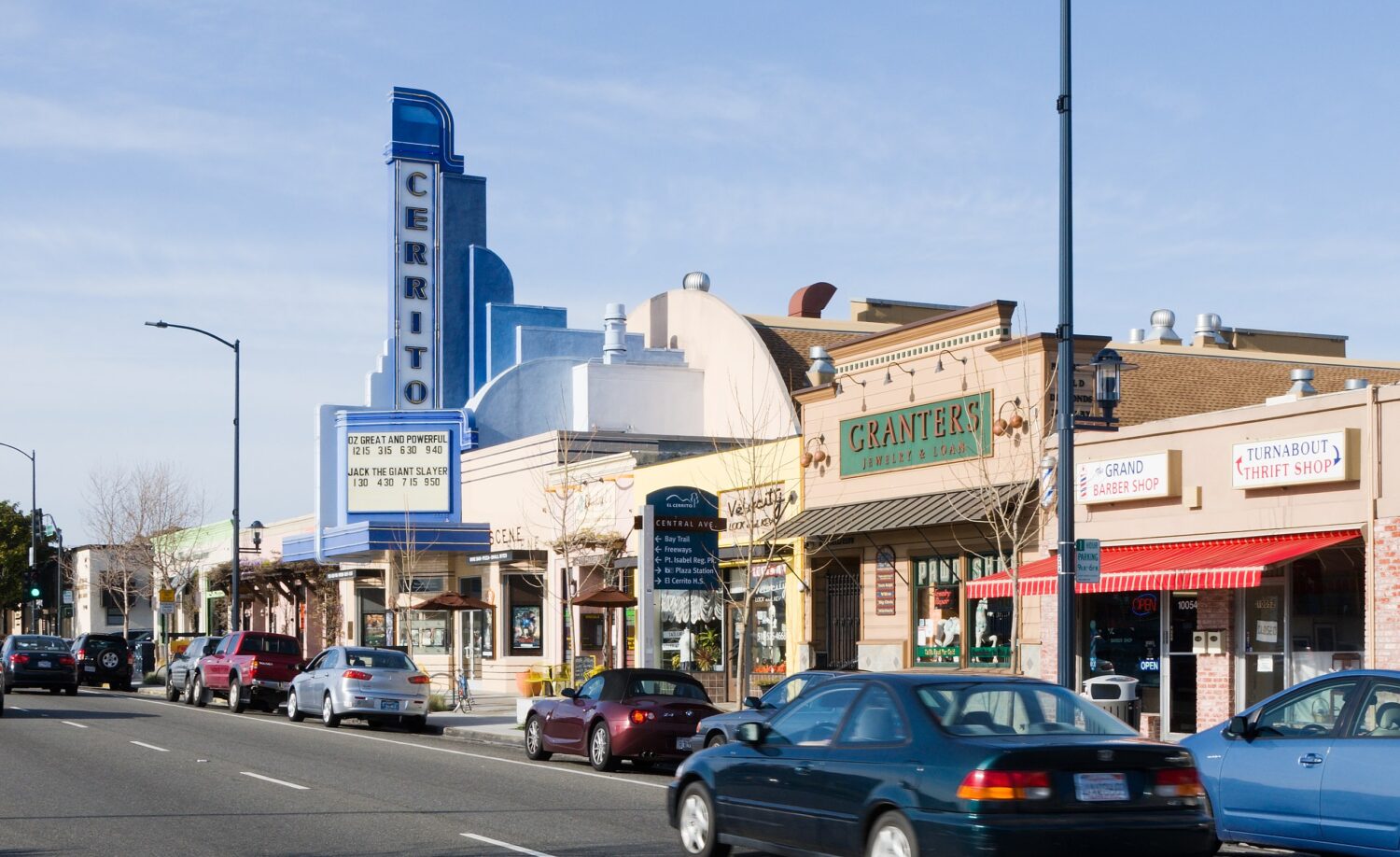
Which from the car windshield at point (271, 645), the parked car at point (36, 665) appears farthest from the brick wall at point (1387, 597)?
the parked car at point (36, 665)

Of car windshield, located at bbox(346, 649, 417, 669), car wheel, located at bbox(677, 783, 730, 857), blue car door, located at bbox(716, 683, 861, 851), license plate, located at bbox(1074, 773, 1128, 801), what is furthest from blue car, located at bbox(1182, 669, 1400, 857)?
car windshield, located at bbox(346, 649, 417, 669)

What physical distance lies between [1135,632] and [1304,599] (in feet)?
10.2

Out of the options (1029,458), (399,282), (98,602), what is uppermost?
(399,282)

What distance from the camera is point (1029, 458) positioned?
2636 cm

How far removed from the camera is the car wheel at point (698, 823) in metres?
12.2

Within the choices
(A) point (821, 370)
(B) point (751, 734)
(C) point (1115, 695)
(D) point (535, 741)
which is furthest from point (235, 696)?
(B) point (751, 734)

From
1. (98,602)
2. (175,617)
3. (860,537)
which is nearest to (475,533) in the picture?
(860,537)

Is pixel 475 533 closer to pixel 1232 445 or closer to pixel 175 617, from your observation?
pixel 1232 445

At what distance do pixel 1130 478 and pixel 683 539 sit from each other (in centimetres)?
757

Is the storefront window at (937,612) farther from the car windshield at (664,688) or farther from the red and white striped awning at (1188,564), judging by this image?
the car windshield at (664,688)

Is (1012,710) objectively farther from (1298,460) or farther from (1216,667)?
(1216,667)

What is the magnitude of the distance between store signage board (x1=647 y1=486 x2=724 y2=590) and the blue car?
15.5 meters

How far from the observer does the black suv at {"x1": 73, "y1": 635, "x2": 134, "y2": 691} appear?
154 feet

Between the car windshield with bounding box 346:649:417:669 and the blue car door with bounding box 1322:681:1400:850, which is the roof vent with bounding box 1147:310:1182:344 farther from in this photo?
the blue car door with bounding box 1322:681:1400:850
